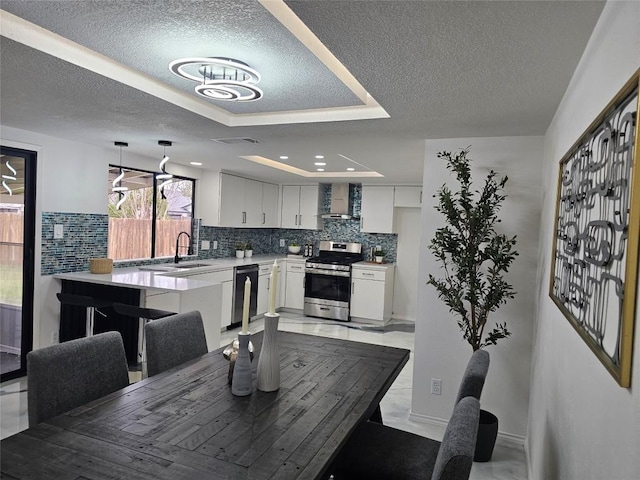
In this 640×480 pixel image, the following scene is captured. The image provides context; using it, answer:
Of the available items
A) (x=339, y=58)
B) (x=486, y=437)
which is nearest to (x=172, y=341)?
(x=339, y=58)

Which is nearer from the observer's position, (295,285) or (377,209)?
(377,209)

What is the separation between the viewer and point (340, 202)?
7195 mm

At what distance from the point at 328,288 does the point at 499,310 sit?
3.79m

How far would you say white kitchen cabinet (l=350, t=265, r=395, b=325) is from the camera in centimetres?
648

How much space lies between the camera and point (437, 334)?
3.32m

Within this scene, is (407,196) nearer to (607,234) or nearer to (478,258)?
(478,258)

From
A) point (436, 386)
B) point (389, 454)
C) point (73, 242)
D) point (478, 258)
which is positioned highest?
point (478, 258)

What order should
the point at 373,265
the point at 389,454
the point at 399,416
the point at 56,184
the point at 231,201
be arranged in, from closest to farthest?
1. the point at 389,454
2. the point at 399,416
3. the point at 56,184
4. the point at 231,201
5. the point at 373,265

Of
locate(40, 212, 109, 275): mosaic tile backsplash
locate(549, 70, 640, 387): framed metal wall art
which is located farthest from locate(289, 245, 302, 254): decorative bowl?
locate(549, 70, 640, 387): framed metal wall art

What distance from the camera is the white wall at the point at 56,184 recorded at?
3.92 m

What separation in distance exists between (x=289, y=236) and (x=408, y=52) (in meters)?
6.18

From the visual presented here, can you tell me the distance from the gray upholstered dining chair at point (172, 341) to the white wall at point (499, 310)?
169cm

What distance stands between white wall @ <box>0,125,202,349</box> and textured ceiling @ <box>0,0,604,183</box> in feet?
1.28

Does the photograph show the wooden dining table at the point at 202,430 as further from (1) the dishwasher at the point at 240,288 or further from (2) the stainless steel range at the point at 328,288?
(2) the stainless steel range at the point at 328,288
